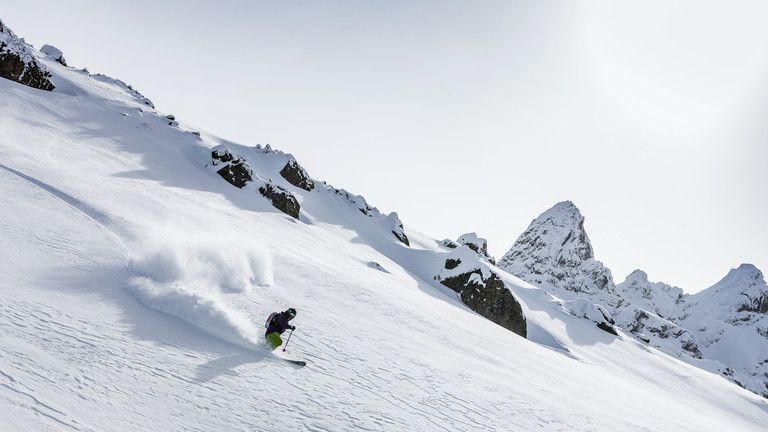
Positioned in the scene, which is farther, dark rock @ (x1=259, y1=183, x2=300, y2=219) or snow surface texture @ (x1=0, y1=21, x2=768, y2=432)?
dark rock @ (x1=259, y1=183, x2=300, y2=219)

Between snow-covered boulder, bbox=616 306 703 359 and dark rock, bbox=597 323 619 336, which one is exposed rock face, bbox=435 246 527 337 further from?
snow-covered boulder, bbox=616 306 703 359

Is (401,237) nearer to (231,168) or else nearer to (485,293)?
(485,293)

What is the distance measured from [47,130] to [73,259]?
74.7ft

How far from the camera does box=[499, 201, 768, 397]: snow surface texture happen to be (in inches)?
4545

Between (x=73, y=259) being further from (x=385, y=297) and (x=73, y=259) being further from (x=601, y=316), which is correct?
(x=601, y=316)

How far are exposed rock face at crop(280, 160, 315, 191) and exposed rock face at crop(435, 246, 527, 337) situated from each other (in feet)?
66.6

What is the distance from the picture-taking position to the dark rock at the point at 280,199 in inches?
1511

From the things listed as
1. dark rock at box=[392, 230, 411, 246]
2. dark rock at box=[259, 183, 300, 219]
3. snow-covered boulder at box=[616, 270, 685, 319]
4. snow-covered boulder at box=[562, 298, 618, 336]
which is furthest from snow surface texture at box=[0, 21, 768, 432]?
snow-covered boulder at box=[616, 270, 685, 319]

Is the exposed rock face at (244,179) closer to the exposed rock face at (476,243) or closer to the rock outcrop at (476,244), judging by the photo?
the rock outcrop at (476,244)

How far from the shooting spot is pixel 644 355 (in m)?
41.7

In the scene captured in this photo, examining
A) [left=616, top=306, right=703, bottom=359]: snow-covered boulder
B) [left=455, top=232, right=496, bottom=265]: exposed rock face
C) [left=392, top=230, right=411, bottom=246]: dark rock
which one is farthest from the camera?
[left=616, top=306, right=703, bottom=359]: snow-covered boulder

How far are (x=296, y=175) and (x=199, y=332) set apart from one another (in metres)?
42.7

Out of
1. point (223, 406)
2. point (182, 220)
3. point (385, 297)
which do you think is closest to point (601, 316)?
point (385, 297)

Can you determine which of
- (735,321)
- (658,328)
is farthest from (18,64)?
(735,321)
